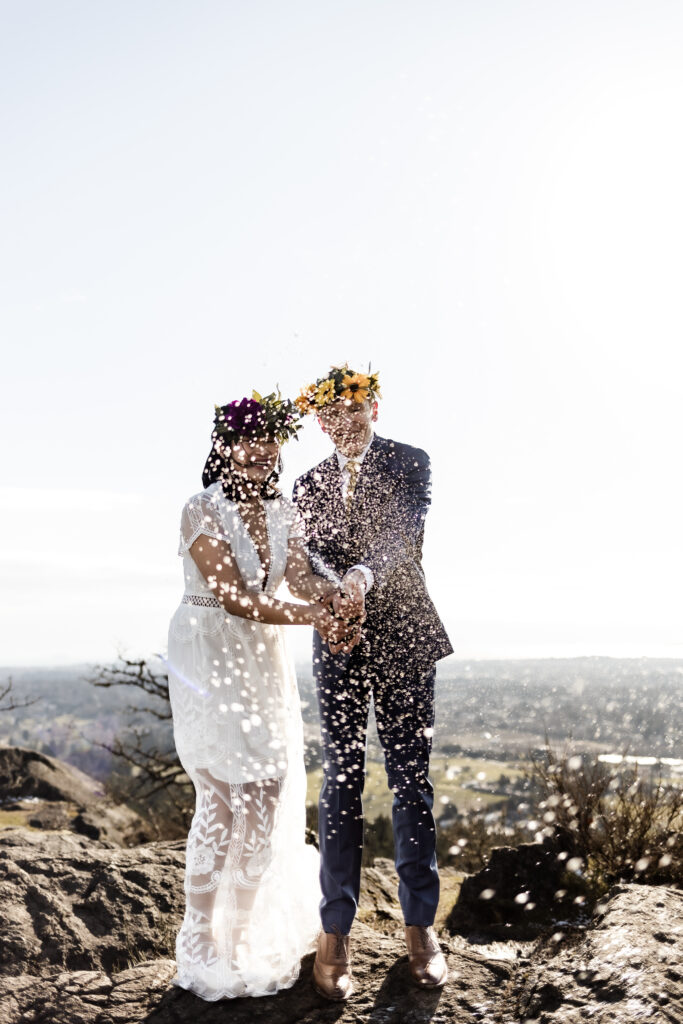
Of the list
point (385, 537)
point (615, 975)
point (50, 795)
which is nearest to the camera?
point (615, 975)

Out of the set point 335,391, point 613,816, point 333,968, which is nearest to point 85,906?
point 333,968

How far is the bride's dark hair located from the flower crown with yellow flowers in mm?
315

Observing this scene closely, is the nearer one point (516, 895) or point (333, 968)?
point (333, 968)

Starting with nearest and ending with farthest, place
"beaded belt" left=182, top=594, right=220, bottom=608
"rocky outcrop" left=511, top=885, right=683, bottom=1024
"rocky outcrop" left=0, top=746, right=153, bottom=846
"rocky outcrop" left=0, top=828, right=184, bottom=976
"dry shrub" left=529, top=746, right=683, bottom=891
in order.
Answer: "rocky outcrop" left=511, top=885, right=683, bottom=1024 → "beaded belt" left=182, top=594, right=220, bottom=608 → "rocky outcrop" left=0, top=828, right=184, bottom=976 → "dry shrub" left=529, top=746, right=683, bottom=891 → "rocky outcrop" left=0, top=746, right=153, bottom=846

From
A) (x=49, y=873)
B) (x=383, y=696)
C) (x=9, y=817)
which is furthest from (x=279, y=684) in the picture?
(x=9, y=817)

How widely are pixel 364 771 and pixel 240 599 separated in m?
1.03

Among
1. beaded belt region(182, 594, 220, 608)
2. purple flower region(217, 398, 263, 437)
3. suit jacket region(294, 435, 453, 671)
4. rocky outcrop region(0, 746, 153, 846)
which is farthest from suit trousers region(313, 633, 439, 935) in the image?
rocky outcrop region(0, 746, 153, 846)

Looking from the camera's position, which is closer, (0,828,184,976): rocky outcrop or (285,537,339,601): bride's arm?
(285,537,339,601): bride's arm

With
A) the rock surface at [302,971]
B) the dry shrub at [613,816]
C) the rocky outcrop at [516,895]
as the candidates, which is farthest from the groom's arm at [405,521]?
the dry shrub at [613,816]

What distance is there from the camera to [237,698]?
11.8 ft

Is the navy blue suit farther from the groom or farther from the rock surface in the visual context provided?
the rock surface

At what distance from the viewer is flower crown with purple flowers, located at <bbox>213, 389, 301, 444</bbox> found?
11.9 feet

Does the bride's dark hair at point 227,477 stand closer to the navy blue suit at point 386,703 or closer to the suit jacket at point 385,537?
the suit jacket at point 385,537

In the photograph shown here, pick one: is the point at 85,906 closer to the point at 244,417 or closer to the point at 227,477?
the point at 227,477
